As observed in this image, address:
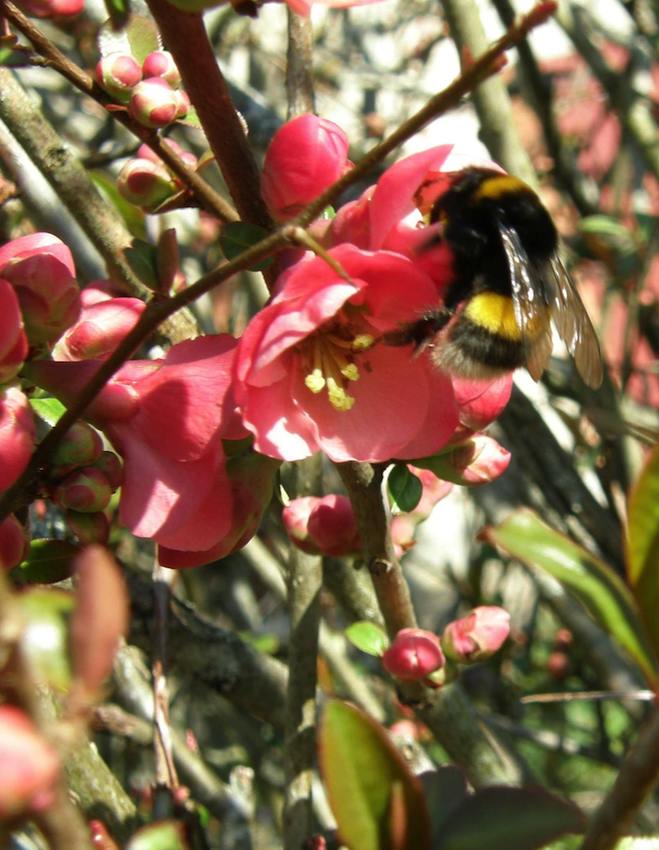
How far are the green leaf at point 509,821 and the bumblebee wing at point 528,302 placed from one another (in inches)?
19.2

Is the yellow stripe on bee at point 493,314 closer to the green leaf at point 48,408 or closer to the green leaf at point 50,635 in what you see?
the green leaf at point 48,408

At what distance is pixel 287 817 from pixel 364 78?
2.42 metres

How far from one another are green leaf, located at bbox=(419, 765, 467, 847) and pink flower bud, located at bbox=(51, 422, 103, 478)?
311mm

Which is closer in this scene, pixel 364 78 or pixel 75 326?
pixel 75 326

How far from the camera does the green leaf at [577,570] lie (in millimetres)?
587

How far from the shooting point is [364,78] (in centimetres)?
319

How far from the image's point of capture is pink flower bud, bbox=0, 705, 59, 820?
0.39 m

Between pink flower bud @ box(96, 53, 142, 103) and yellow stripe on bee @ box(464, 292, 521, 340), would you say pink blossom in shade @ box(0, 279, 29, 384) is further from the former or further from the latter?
yellow stripe on bee @ box(464, 292, 521, 340)

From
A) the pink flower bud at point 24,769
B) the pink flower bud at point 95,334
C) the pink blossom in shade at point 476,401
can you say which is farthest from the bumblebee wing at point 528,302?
the pink flower bud at point 24,769

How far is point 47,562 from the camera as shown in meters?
0.88

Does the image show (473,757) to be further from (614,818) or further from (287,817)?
(614,818)

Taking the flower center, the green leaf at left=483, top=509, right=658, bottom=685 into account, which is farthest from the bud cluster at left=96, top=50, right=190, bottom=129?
the green leaf at left=483, top=509, right=658, bottom=685

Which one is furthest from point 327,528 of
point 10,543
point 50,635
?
point 50,635

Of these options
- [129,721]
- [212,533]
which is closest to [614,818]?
[212,533]
